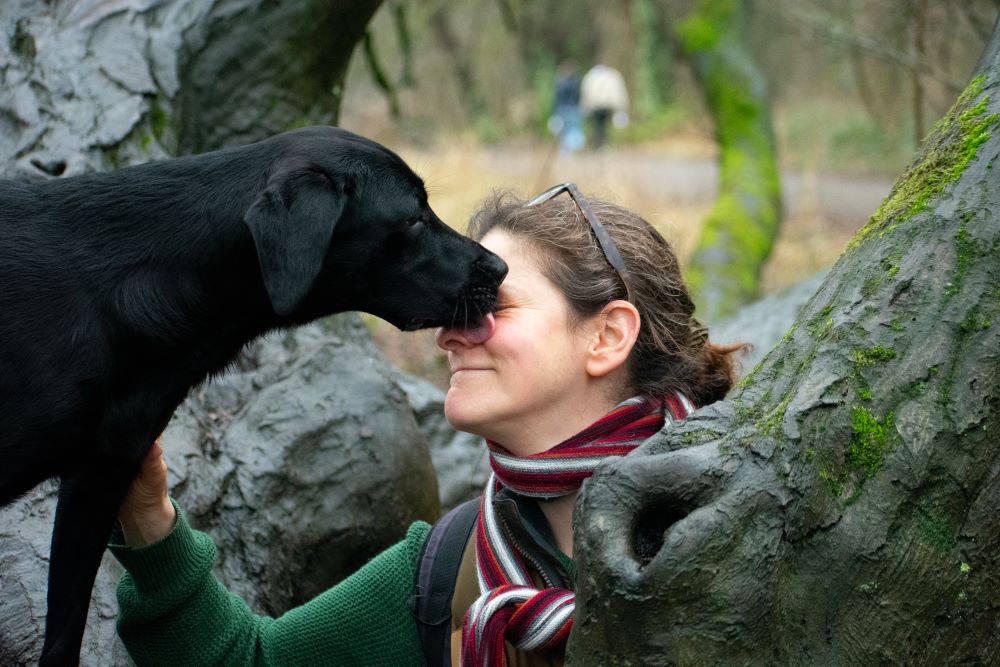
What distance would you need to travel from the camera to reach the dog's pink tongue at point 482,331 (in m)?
2.76

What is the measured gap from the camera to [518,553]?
2646 millimetres

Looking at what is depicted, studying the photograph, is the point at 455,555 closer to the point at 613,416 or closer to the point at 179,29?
the point at 613,416

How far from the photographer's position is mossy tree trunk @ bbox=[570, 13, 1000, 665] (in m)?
1.90

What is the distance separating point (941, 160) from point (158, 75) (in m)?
3.55

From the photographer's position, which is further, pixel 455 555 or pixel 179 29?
pixel 179 29

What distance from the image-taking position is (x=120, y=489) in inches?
107

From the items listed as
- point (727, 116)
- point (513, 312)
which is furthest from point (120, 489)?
point (727, 116)

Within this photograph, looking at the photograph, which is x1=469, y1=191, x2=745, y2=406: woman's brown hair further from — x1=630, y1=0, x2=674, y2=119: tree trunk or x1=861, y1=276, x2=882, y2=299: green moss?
x1=630, y1=0, x2=674, y2=119: tree trunk

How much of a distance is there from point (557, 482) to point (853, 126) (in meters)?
20.8

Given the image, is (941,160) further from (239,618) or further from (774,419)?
(239,618)

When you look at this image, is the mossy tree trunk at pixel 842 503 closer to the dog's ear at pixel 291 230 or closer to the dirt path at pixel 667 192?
the dog's ear at pixel 291 230

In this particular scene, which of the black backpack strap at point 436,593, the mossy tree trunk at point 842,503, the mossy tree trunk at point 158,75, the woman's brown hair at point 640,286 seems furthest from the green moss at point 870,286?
the mossy tree trunk at point 158,75

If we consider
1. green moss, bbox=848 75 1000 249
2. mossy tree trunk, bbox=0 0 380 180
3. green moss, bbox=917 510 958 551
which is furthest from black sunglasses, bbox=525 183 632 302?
mossy tree trunk, bbox=0 0 380 180

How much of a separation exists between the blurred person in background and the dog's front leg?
2097 centimetres
